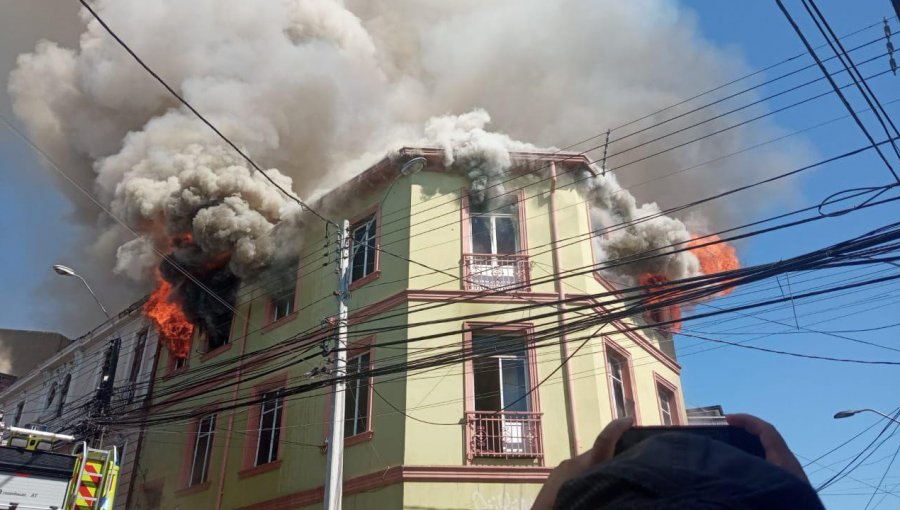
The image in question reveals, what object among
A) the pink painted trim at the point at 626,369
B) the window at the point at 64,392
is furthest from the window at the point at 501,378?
the window at the point at 64,392

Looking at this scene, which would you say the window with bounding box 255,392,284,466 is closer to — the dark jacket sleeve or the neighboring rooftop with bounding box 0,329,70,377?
the dark jacket sleeve

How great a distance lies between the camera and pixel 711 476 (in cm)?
90

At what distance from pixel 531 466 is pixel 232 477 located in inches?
289

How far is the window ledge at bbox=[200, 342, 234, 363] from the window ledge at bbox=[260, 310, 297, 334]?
1395 millimetres

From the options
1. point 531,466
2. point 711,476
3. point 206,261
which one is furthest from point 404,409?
point 711,476

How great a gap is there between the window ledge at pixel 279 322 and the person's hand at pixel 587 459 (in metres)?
14.5

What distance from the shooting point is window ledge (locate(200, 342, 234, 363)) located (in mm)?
17031

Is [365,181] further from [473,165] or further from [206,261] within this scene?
[206,261]

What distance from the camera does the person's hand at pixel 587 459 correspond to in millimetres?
1333

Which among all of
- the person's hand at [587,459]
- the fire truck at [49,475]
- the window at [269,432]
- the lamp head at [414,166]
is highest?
the lamp head at [414,166]

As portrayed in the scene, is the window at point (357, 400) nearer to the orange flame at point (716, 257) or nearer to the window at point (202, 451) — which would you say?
the window at point (202, 451)

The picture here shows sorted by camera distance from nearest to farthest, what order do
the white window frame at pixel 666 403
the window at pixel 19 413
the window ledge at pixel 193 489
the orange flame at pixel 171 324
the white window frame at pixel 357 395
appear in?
1. the white window frame at pixel 357 395
2. the white window frame at pixel 666 403
3. the window ledge at pixel 193 489
4. the orange flame at pixel 171 324
5. the window at pixel 19 413

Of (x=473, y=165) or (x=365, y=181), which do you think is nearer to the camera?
(x=473, y=165)

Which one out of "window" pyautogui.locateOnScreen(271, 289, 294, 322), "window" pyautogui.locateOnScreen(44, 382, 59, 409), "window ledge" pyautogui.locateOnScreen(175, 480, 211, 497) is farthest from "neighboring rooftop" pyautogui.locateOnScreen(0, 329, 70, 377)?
"window" pyautogui.locateOnScreen(271, 289, 294, 322)
